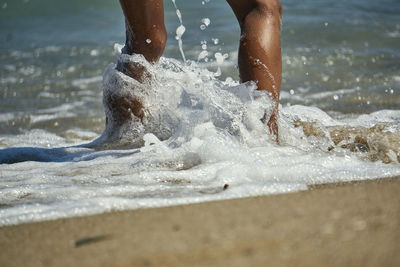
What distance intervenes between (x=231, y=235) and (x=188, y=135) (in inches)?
37.7

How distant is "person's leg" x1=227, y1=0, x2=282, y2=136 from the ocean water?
52 millimetres

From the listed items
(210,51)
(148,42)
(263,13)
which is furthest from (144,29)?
(210,51)

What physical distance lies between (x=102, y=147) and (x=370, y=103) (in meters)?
1.94

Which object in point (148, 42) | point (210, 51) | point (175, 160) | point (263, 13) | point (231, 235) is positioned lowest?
point (210, 51)

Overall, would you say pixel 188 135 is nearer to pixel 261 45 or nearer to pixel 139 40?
pixel 261 45

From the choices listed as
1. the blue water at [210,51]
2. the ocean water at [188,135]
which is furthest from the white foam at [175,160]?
the blue water at [210,51]

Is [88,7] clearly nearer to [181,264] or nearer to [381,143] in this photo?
[381,143]

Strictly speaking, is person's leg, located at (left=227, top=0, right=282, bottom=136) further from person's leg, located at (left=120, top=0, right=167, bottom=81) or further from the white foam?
person's leg, located at (left=120, top=0, right=167, bottom=81)

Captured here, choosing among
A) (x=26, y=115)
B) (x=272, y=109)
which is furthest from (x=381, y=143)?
(x=26, y=115)

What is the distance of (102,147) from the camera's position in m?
2.52

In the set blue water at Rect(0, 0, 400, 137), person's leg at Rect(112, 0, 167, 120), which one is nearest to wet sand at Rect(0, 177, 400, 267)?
person's leg at Rect(112, 0, 167, 120)

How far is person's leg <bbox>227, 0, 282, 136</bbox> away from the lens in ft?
6.67

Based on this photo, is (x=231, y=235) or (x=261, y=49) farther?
(x=261, y=49)

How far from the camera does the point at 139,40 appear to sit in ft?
8.16
